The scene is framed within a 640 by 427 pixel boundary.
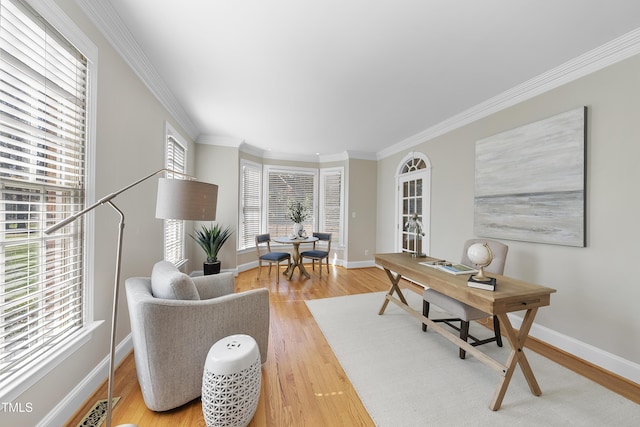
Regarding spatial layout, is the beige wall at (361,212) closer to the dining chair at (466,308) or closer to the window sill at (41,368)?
the dining chair at (466,308)

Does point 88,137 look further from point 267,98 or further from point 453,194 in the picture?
point 453,194

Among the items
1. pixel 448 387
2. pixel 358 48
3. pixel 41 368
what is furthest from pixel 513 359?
pixel 41 368

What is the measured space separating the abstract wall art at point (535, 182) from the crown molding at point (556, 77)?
0.34 meters

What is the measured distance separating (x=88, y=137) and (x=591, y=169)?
394 cm

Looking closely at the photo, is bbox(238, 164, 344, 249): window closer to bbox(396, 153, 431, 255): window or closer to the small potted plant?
the small potted plant

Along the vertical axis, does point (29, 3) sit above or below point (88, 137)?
above

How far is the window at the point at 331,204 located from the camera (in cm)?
555

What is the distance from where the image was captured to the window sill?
3.39ft

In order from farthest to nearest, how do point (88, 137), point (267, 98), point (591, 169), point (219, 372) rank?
point (267, 98) → point (591, 169) → point (88, 137) → point (219, 372)

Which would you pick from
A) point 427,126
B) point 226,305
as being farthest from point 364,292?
point 427,126

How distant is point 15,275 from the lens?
1.12 metres

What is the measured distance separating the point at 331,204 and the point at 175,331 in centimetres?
444

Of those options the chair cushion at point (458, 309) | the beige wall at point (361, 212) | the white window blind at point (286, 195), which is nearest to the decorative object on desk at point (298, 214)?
the white window blind at point (286, 195)

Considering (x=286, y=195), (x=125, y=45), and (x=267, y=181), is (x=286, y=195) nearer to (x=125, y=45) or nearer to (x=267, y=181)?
(x=267, y=181)
